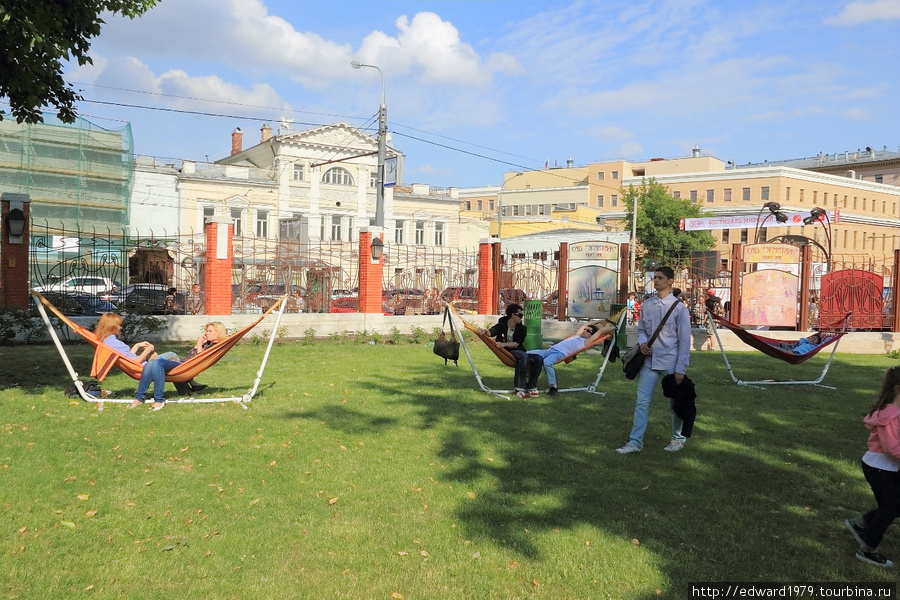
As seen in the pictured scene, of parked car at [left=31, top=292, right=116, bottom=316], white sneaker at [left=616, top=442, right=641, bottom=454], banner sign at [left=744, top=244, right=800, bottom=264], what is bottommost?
white sneaker at [left=616, top=442, right=641, bottom=454]

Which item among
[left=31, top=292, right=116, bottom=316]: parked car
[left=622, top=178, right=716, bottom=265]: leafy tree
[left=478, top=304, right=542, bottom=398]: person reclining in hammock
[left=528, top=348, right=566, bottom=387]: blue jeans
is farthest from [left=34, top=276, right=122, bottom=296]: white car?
[left=622, top=178, right=716, bottom=265]: leafy tree

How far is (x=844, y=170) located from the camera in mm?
88312

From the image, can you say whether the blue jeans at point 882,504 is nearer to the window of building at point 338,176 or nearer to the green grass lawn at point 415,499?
the green grass lawn at point 415,499

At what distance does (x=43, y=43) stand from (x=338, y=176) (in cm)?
4123

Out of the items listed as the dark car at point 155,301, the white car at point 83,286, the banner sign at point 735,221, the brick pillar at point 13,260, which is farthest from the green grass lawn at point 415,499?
the banner sign at point 735,221

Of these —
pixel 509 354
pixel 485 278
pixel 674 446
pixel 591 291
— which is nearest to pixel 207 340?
pixel 509 354

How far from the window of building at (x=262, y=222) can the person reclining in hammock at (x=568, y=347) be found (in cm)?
3795

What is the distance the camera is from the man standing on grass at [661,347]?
703cm

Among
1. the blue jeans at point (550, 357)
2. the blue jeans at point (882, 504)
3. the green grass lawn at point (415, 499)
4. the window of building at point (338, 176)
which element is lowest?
the green grass lawn at point (415, 499)

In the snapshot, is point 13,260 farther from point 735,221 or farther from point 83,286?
→ point 735,221

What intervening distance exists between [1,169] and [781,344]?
34007 mm

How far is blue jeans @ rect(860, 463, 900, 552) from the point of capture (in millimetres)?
4566

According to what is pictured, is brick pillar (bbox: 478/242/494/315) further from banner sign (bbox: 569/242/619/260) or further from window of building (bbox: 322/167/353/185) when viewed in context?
window of building (bbox: 322/167/353/185)

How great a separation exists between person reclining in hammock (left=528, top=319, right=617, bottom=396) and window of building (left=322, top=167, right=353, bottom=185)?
1576 inches
